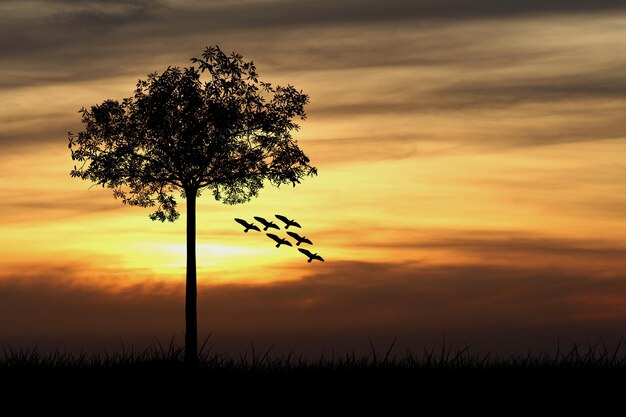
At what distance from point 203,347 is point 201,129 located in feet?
34.7

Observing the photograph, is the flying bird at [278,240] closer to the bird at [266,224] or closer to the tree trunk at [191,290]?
the bird at [266,224]

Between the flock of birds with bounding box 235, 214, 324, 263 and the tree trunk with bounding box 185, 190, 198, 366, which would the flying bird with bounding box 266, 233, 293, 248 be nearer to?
the flock of birds with bounding box 235, 214, 324, 263

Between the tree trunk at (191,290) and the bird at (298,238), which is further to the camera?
the tree trunk at (191,290)

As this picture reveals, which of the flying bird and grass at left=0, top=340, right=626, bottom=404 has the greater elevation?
the flying bird

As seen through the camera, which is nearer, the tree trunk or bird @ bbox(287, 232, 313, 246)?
bird @ bbox(287, 232, 313, 246)

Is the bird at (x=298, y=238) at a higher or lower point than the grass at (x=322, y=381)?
higher

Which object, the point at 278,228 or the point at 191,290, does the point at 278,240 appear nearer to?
the point at 278,228

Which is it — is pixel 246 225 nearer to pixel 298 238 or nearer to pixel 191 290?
pixel 298 238

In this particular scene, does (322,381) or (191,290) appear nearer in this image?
(322,381)

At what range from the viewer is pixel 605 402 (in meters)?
19.9

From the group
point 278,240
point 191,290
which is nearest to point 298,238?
point 278,240

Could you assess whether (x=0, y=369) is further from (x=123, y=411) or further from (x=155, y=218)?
(x=155, y=218)

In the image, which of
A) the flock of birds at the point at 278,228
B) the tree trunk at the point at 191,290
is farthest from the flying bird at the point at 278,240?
the tree trunk at the point at 191,290

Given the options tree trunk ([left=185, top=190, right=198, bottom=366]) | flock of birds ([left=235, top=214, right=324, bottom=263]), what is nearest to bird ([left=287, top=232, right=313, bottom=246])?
flock of birds ([left=235, top=214, right=324, bottom=263])
